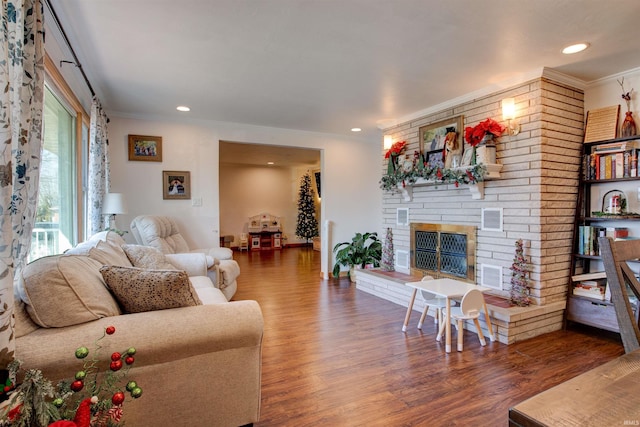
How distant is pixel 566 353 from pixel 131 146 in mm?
5262

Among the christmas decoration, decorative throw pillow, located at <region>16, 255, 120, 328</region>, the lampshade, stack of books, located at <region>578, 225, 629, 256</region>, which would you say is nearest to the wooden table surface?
the christmas decoration

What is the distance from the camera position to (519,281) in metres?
3.04

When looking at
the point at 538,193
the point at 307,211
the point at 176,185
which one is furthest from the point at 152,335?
the point at 307,211

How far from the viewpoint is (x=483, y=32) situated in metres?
2.35

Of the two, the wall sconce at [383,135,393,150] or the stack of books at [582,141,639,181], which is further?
the wall sconce at [383,135,393,150]

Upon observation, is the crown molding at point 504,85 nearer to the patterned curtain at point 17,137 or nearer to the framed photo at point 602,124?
the framed photo at point 602,124

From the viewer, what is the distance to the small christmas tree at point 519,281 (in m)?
3.03

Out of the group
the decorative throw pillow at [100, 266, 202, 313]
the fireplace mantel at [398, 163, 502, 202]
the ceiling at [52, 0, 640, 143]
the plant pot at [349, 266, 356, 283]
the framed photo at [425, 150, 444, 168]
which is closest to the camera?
the decorative throw pillow at [100, 266, 202, 313]

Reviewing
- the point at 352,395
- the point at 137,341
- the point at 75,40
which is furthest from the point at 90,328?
the point at 75,40

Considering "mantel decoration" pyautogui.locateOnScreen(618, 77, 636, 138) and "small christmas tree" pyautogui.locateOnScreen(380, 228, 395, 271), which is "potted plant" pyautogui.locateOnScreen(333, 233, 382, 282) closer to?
"small christmas tree" pyautogui.locateOnScreen(380, 228, 395, 271)

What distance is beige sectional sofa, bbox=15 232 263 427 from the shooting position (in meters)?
1.34

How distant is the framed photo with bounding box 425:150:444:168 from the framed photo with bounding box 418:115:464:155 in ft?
0.15

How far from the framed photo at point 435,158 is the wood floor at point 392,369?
178 cm

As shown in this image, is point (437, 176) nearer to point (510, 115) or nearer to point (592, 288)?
point (510, 115)
